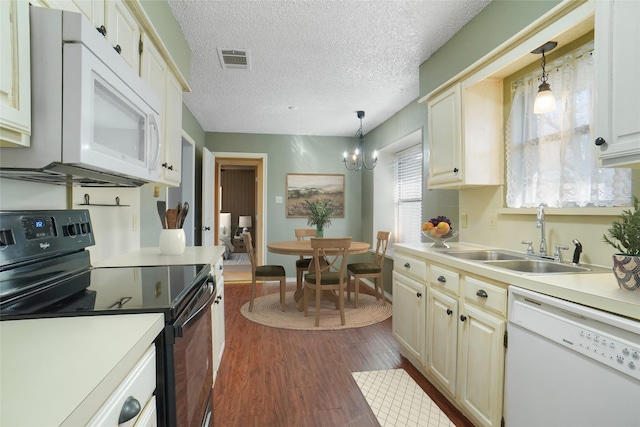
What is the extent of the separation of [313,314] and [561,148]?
280 centimetres

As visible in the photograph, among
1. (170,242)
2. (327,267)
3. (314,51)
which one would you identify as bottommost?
(327,267)

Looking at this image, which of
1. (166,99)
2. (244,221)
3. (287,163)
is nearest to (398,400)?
(166,99)

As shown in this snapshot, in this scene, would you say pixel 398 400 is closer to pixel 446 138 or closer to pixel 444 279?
pixel 444 279

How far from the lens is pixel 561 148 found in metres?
1.87

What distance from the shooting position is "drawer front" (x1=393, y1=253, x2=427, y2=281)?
2.25 metres

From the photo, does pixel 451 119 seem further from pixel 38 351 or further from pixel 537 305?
pixel 38 351

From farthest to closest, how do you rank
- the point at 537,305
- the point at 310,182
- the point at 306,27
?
1. the point at 310,182
2. the point at 306,27
3. the point at 537,305

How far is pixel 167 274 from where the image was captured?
141cm

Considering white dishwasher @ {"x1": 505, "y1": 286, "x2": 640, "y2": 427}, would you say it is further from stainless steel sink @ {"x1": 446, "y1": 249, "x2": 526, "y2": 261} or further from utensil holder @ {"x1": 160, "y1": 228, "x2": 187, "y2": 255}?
utensil holder @ {"x1": 160, "y1": 228, "x2": 187, "y2": 255}

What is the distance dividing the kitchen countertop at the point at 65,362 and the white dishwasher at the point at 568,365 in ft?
4.42

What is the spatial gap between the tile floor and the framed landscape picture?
3446mm

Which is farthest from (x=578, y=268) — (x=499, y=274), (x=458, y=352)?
(x=458, y=352)

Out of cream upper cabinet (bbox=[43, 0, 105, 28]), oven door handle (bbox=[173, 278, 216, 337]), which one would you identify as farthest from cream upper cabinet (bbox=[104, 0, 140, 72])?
oven door handle (bbox=[173, 278, 216, 337])

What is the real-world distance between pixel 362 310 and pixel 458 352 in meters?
2.06
